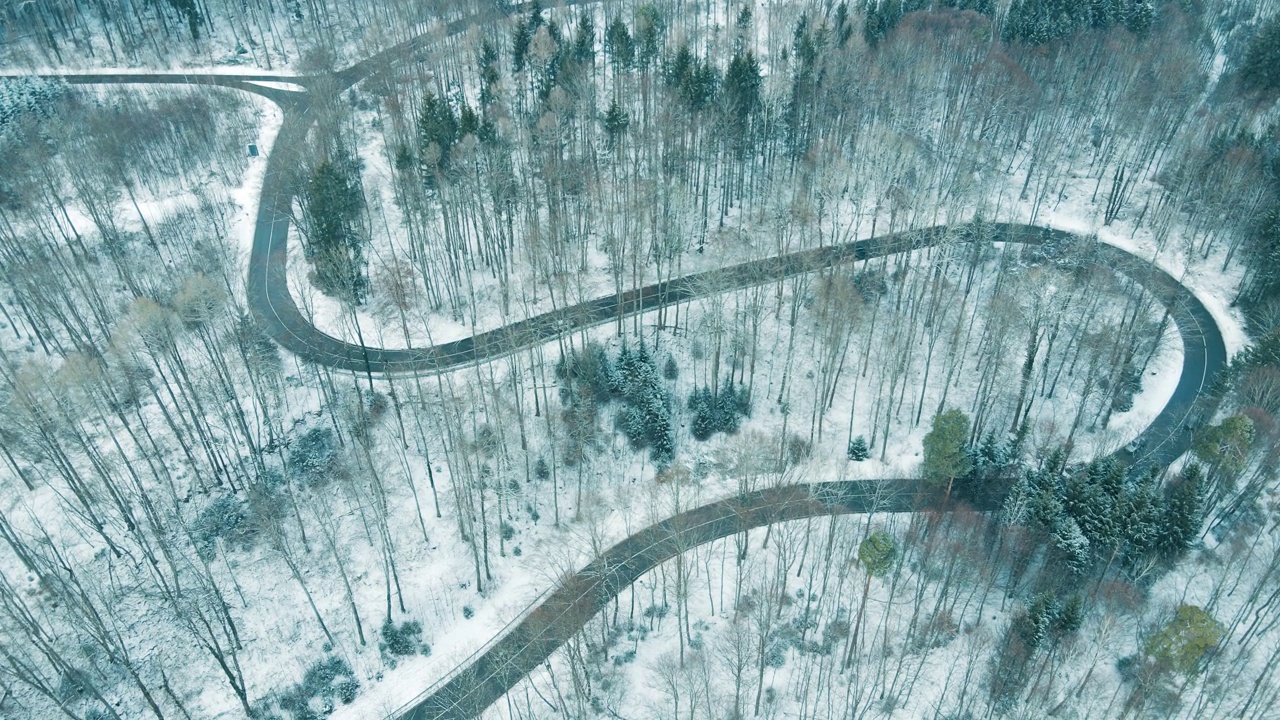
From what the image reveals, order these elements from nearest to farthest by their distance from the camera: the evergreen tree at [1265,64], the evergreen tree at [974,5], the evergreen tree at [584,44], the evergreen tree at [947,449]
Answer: the evergreen tree at [947,449] < the evergreen tree at [1265,64] < the evergreen tree at [584,44] < the evergreen tree at [974,5]

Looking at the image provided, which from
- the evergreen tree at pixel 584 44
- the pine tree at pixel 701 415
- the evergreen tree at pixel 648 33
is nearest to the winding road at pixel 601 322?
the pine tree at pixel 701 415

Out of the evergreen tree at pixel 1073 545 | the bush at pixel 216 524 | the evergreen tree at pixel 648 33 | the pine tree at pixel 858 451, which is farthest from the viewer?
the evergreen tree at pixel 648 33

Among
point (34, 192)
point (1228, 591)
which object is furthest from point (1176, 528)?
point (34, 192)

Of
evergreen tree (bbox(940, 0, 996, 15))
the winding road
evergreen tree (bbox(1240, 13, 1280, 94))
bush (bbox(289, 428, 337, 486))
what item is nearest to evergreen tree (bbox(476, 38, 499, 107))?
the winding road

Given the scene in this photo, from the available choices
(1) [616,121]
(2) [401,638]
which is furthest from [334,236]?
(2) [401,638]

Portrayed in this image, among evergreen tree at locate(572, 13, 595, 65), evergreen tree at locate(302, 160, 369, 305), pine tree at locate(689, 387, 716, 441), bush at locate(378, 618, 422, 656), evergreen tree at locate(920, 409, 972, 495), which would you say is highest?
evergreen tree at locate(572, 13, 595, 65)

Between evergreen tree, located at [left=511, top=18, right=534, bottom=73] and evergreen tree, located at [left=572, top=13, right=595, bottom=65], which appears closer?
evergreen tree, located at [left=572, top=13, right=595, bottom=65]

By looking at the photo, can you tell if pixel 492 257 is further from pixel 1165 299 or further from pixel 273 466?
pixel 1165 299

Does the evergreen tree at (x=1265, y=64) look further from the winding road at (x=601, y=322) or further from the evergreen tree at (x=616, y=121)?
the evergreen tree at (x=616, y=121)

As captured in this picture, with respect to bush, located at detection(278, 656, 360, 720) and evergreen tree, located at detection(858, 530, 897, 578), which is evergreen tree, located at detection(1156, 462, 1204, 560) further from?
bush, located at detection(278, 656, 360, 720)
